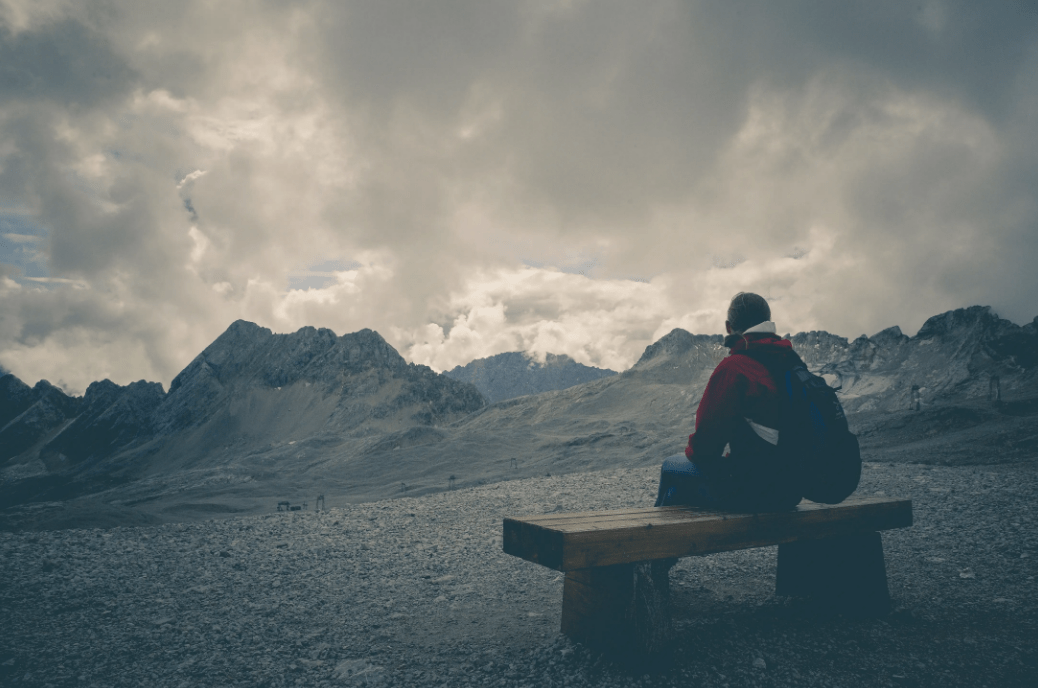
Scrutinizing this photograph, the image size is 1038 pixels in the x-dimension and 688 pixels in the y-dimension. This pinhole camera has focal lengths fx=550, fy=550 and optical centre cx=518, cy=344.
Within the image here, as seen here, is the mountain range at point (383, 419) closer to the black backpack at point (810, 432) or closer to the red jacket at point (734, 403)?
the black backpack at point (810, 432)

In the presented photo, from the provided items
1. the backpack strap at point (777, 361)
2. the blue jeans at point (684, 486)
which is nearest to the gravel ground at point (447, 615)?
the blue jeans at point (684, 486)

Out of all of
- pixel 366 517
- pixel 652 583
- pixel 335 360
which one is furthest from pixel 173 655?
pixel 335 360

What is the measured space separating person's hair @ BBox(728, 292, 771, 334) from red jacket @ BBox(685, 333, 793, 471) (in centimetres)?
25

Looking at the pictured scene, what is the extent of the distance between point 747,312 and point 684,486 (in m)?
1.37

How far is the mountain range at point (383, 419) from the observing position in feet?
95.9

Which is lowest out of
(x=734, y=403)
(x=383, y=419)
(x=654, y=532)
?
(x=654, y=532)

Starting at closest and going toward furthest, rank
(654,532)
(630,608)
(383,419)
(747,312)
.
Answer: (654,532) < (630,608) < (747,312) < (383,419)

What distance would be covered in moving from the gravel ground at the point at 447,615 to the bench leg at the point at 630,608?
0.15 meters

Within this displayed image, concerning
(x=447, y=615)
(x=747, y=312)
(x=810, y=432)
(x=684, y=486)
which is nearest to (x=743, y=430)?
(x=810, y=432)

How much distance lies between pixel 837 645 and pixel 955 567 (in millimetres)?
2806

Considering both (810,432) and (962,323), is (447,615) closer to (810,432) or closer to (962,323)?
(810,432)

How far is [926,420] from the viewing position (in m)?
27.2

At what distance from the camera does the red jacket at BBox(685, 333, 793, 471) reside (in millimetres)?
3572

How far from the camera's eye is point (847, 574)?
445 cm
